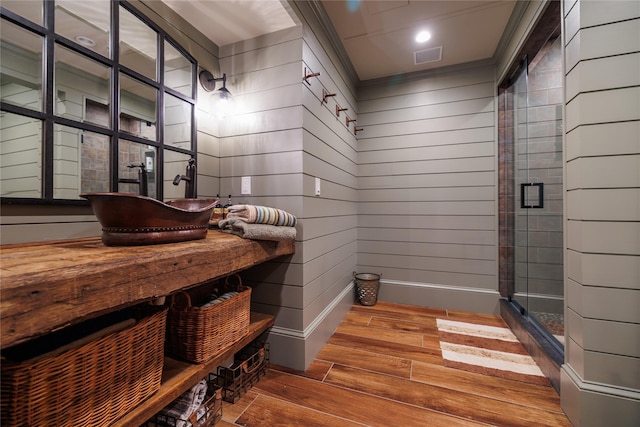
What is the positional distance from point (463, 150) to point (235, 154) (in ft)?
7.30

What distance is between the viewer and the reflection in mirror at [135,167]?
1.33 metres

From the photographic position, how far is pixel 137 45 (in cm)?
142

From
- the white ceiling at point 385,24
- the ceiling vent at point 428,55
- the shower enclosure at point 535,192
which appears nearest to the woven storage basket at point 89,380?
the white ceiling at point 385,24

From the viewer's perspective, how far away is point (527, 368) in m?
1.76

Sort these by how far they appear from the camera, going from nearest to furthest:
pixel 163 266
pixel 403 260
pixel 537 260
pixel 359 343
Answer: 1. pixel 163 266
2. pixel 359 343
3. pixel 537 260
4. pixel 403 260

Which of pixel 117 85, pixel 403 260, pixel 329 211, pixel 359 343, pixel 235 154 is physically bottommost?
pixel 359 343

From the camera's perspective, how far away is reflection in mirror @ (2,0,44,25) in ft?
3.19

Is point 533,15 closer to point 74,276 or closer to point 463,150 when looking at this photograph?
point 463,150

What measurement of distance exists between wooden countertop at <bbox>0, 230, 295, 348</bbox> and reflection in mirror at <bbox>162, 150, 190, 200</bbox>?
55 centimetres

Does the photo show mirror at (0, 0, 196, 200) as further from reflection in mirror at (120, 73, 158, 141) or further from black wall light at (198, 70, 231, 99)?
black wall light at (198, 70, 231, 99)

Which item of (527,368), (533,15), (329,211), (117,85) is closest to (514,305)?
(527,368)

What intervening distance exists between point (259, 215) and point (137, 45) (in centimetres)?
111

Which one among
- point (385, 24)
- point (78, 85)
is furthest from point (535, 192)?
point (78, 85)

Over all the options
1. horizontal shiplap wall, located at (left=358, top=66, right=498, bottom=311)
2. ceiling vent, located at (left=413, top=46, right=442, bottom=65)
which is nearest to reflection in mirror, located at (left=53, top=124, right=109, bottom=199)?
horizontal shiplap wall, located at (left=358, top=66, right=498, bottom=311)
